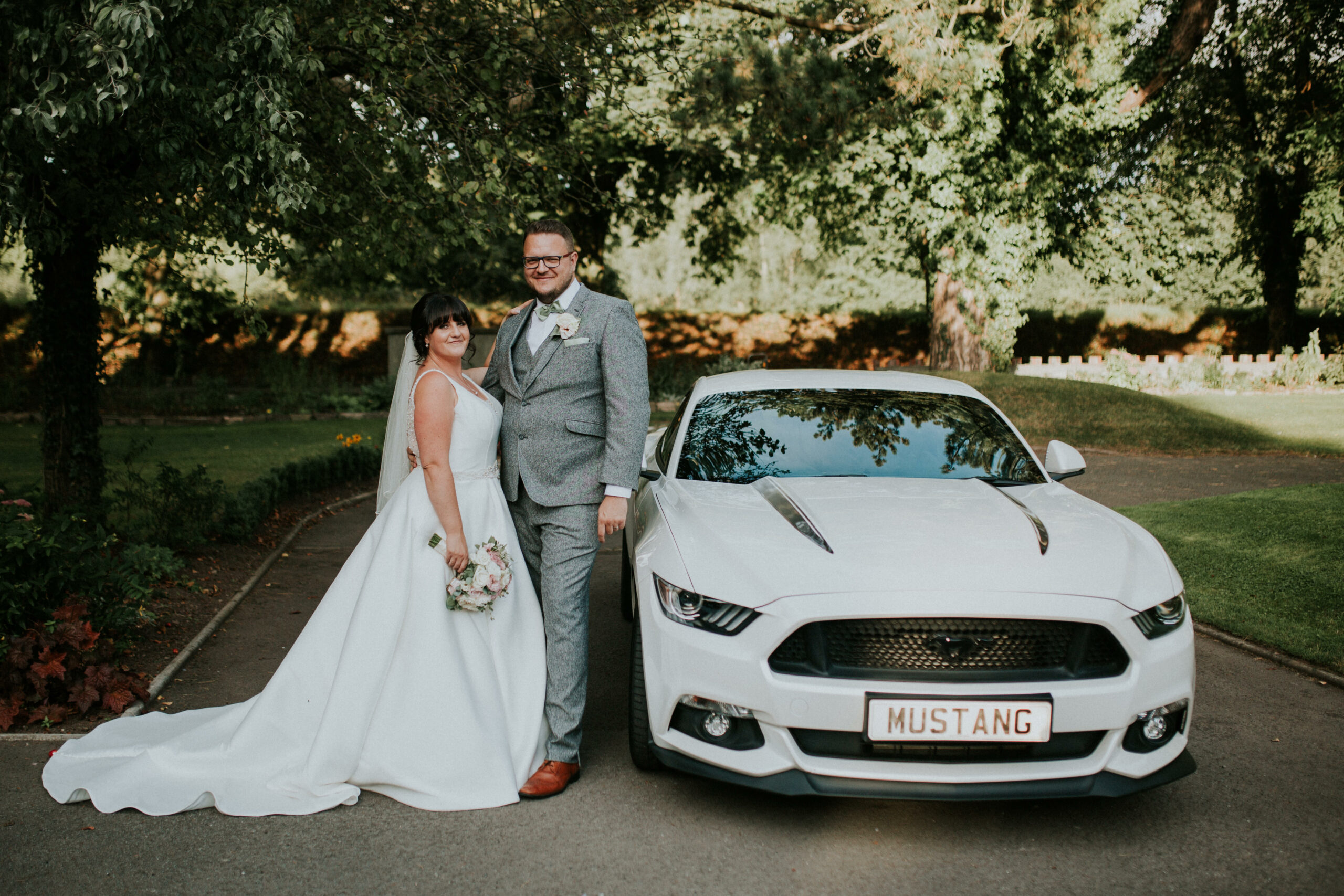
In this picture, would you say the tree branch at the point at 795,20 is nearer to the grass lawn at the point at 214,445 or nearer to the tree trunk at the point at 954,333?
the tree trunk at the point at 954,333

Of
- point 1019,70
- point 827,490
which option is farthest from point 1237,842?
point 1019,70

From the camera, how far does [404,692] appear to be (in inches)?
147

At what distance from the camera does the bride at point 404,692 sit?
3604 mm

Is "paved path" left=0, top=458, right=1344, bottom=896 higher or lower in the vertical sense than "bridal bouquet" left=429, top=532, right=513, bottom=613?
lower

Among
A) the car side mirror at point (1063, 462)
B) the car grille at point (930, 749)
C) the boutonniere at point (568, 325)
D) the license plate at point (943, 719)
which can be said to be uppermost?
the boutonniere at point (568, 325)

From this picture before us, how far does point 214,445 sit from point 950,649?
1330 cm

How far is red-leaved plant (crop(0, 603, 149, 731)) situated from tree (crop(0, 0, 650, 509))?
1801 millimetres

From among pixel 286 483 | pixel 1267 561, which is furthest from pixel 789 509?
pixel 286 483

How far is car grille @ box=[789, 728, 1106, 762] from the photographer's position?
10.3 ft

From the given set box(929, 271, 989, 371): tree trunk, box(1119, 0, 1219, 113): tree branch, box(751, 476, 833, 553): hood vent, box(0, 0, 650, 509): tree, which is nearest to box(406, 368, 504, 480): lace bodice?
box(751, 476, 833, 553): hood vent

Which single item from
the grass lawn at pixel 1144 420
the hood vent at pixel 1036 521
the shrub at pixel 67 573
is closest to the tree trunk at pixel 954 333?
the grass lawn at pixel 1144 420

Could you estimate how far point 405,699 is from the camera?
3.73m

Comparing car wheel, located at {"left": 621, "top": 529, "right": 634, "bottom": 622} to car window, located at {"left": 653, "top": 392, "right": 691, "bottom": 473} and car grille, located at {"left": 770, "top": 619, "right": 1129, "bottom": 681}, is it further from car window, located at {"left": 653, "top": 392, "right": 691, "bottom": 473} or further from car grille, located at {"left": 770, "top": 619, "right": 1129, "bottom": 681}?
car grille, located at {"left": 770, "top": 619, "right": 1129, "bottom": 681}

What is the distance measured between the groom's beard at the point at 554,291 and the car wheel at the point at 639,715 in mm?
1275
